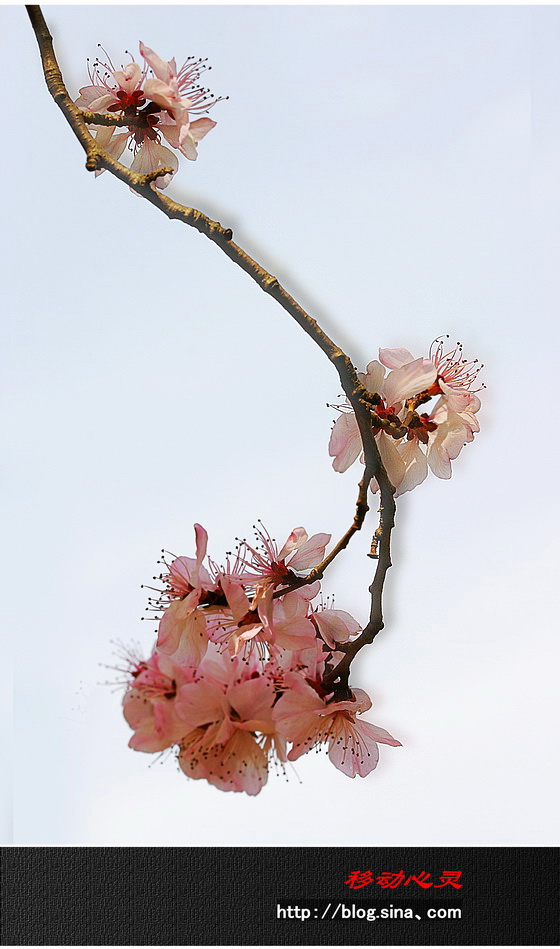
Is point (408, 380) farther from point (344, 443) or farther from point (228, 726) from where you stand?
point (228, 726)

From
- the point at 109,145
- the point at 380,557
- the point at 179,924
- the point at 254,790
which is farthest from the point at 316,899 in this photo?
the point at 109,145

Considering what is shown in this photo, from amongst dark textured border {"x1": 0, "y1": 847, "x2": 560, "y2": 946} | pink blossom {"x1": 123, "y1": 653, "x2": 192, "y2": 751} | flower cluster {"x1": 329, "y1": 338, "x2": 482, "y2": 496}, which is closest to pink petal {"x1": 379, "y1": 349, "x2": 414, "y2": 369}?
flower cluster {"x1": 329, "y1": 338, "x2": 482, "y2": 496}

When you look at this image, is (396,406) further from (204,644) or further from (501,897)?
(501,897)

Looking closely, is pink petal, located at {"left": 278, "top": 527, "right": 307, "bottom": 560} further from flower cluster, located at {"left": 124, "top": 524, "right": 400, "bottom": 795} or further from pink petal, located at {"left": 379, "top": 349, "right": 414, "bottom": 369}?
pink petal, located at {"left": 379, "top": 349, "right": 414, "bottom": 369}

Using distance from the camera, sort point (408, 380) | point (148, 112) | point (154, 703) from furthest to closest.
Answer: point (148, 112), point (408, 380), point (154, 703)

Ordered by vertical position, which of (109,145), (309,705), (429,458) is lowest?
(309,705)

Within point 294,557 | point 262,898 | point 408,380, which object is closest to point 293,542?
point 294,557
